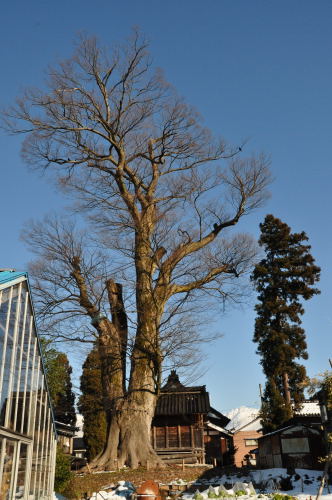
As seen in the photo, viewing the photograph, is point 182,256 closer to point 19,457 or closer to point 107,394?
point 107,394

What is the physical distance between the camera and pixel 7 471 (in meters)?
8.29

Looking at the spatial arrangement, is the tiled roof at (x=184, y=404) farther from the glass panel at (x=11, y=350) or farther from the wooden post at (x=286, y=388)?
the glass panel at (x=11, y=350)

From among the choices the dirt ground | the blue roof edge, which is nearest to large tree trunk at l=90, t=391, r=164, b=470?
the dirt ground

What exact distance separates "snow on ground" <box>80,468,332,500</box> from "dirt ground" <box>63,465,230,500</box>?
394 millimetres

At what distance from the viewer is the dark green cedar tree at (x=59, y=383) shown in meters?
25.7

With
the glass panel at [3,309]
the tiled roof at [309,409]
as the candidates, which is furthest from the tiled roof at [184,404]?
the glass panel at [3,309]

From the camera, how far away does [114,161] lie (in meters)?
19.3

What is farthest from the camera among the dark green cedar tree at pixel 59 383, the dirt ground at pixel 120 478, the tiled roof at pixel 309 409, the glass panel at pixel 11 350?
the tiled roof at pixel 309 409

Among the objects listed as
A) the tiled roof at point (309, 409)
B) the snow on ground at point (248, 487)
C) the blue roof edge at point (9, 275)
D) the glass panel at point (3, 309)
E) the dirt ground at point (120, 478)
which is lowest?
the snow on ground at point (248, 487)

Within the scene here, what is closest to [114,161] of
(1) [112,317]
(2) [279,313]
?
(1) [112,317]

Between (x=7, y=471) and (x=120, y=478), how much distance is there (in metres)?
6.82

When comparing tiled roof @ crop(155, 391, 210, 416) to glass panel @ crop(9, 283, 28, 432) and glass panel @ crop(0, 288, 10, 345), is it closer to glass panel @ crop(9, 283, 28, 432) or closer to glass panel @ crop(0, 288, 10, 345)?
glass panel @ crop(9, 283, 28, 432)

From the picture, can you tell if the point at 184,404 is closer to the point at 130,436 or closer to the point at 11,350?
the point at 130,436

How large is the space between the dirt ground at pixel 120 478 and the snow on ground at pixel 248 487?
1.29 ft
